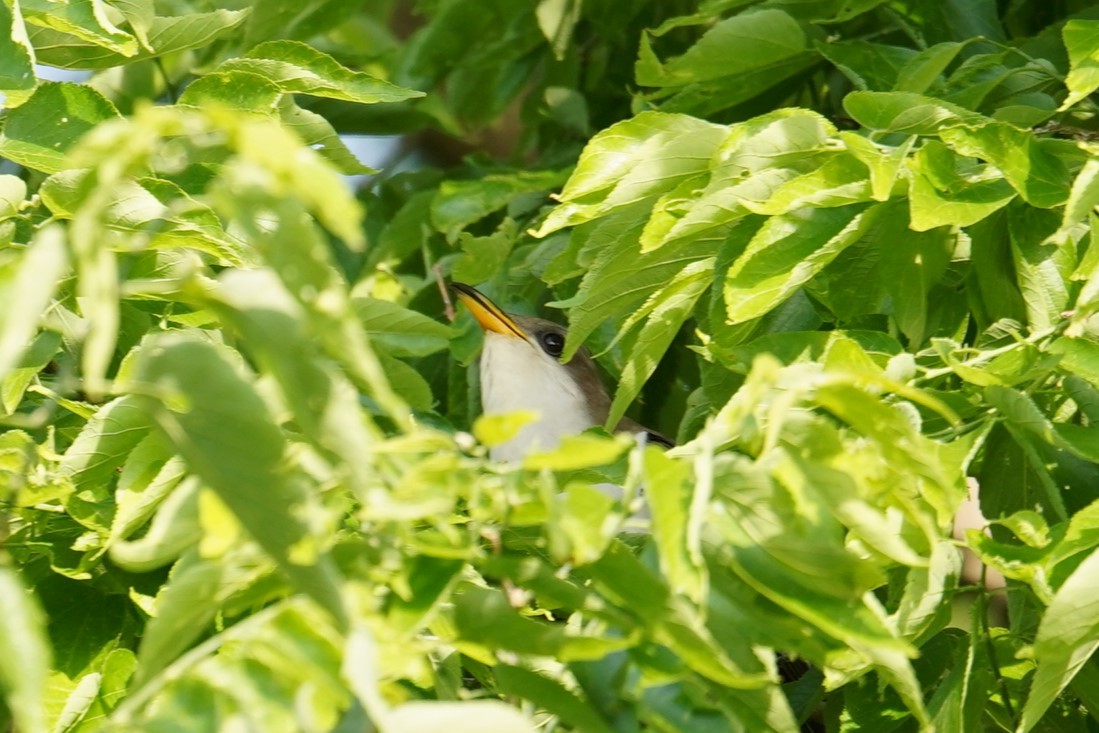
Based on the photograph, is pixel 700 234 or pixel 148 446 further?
pixel 700 234

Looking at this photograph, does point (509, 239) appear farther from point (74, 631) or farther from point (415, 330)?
point (74, 631)

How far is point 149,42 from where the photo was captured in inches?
125

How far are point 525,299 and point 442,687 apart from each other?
2.36 meters

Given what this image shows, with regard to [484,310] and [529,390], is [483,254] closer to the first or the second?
[484,310]

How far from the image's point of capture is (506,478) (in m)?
1.64

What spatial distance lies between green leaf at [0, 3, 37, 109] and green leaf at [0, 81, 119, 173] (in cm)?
6

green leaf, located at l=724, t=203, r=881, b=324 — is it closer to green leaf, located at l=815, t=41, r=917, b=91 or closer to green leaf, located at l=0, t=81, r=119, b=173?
green leaf, located at l=815, t=41, r=917, b=91

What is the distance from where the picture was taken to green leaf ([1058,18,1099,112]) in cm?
272

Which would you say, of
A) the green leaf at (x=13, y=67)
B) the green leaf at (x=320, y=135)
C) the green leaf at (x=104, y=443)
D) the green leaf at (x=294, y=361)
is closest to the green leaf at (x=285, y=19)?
the green leaf at (x=320, y=135)

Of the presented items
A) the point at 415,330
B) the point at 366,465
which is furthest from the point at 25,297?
the point at 415,330

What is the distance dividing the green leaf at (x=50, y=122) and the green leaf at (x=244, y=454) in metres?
1.43

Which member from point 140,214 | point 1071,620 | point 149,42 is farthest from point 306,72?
point 1071,620

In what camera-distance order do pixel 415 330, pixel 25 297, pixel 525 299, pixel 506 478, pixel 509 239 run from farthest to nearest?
pixel 525 299 → pixel 509 239 → pixel 415 330 → pixel 506 478 → pixel 25 297

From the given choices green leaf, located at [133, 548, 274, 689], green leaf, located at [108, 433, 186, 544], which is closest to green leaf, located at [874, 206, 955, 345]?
green leaf, located at [108, 433, 186, 544]
